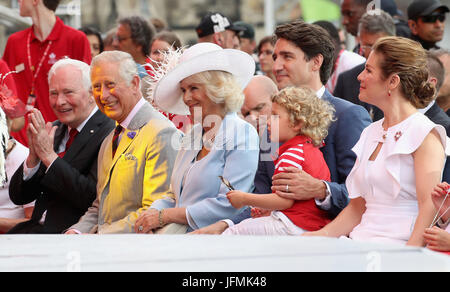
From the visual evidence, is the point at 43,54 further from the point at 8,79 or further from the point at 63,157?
the point at 63,157

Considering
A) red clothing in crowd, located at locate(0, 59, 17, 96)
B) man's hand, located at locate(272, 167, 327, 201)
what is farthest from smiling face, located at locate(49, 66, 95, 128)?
man's hand, located at locate(272, 167, 327, 201)

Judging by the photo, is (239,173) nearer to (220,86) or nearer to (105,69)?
(220,86)

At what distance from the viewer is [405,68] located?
11.8ft

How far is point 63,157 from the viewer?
496 centimetres

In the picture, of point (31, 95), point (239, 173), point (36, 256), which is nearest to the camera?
point (36, 256)

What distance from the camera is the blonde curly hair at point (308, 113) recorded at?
3.89 m

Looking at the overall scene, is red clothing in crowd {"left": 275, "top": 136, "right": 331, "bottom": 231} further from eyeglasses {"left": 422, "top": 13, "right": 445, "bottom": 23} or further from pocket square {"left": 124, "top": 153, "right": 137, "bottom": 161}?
eyeglasses {"left": 422, "top": 13, "right": 445, "bottom": 23}

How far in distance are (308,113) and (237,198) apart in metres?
0.56

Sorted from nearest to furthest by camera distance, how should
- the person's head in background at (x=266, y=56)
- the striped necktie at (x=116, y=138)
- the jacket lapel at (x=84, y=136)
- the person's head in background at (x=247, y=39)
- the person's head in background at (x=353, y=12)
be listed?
1. the striped necktie at (x=116, y=138)
2. the jacket lapel at (x=84, y=136)
3. the person's head in background at (x=353, y=12)
4. the person's head in background at (x=266, y=56)
5. the person's head in background at (x=247, y=39)

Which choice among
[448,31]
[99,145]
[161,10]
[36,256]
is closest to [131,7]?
[161,10]

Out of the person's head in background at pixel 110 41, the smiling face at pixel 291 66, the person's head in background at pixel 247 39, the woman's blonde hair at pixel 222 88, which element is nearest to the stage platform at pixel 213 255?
the woman's blonde hair at pixel 222 88

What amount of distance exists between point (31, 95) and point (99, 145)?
1.76m

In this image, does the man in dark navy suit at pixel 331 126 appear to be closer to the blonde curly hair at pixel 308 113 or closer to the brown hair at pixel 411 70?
the blonde curly hair at pixel 308 113

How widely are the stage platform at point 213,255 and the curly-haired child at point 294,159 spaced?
1.71m
